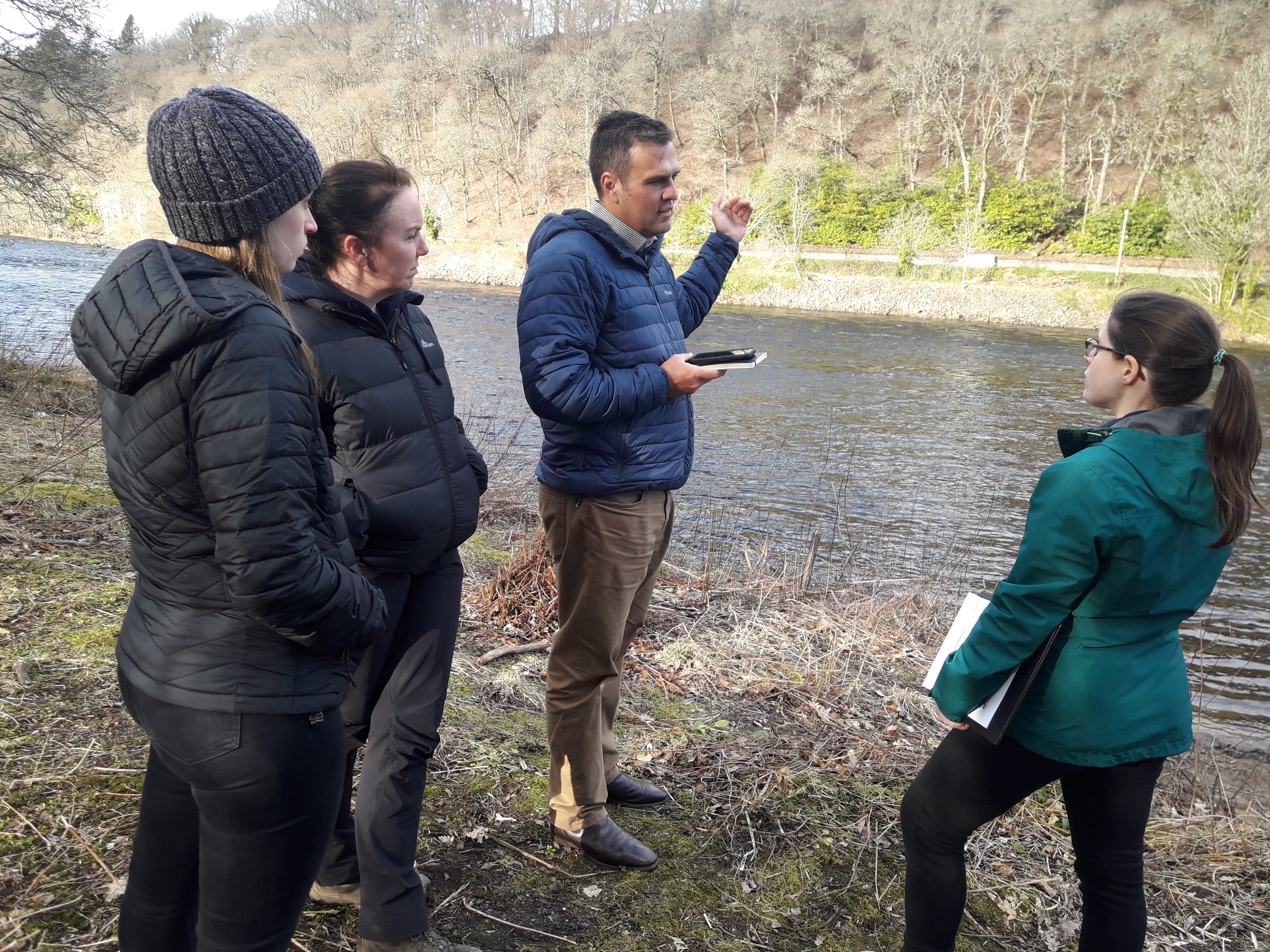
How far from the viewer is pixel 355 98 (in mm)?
64438

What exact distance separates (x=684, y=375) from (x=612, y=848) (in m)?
1.47

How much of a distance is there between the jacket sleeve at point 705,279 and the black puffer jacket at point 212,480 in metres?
2.08

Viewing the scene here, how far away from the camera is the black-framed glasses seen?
1.93m

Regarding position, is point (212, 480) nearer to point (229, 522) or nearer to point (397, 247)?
point (229, 522)

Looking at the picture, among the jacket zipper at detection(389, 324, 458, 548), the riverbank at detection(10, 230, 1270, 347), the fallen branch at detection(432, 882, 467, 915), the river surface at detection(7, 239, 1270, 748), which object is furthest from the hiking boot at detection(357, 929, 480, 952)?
the riverbank at detection(10, 230, 1270, 347)

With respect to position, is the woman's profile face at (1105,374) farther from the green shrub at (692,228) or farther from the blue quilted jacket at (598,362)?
the green shrub at (692,228)

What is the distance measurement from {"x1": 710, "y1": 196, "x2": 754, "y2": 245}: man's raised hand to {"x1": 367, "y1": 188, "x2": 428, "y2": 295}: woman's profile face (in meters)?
1.51

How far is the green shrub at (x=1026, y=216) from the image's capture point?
3878 centimetres

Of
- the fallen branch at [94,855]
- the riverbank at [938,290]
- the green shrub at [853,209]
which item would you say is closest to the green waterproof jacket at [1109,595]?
the fallen branch at [94,855]

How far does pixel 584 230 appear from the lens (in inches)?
101

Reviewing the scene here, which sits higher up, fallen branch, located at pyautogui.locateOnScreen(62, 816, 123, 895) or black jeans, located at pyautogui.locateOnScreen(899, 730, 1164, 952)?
black jeans, located at pyautogui.locateOnScreen(899, 730, 1164, 952)

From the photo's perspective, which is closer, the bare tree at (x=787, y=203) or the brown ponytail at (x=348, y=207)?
the brown ponytail at (x=348, y=207)

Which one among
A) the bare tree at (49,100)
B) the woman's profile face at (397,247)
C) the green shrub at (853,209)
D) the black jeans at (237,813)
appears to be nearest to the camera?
the black jeans at (237,813)

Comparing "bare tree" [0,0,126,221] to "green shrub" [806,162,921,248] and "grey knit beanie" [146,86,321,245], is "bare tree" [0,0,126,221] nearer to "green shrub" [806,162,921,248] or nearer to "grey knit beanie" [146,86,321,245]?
"grey knit beanie" [146,86,321,245]
